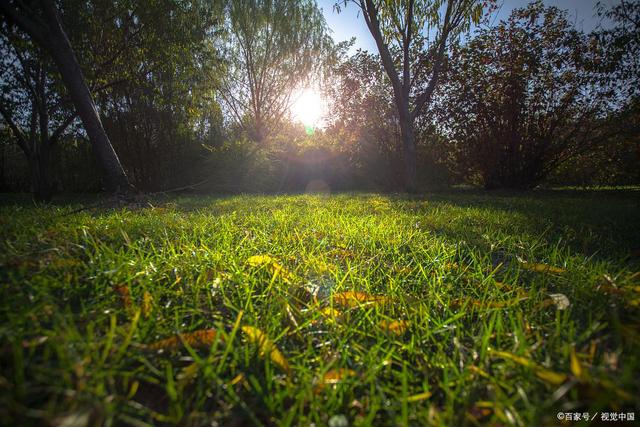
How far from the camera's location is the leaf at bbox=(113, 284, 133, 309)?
88 centimetres

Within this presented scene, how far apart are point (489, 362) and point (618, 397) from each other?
0.24 metres

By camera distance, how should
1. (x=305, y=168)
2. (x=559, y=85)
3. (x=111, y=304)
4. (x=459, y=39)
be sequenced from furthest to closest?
(x=305, y=168), (x=459, y=39), (x=559, y=85), (x=111, y=304)

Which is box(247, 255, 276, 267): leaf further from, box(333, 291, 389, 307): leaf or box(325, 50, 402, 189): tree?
box(325, 50, 402, 189): tree

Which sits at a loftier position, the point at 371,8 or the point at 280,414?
the point at 371,8

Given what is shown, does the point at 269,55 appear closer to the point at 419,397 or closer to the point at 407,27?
the point at 407,27

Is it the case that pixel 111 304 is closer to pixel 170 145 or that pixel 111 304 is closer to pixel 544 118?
pixel 170 145

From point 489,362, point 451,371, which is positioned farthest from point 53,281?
point 489,362

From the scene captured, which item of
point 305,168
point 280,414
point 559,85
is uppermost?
point 559,85

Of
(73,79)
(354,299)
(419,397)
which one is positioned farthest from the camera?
(73,79)

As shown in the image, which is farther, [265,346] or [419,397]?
[265,346]

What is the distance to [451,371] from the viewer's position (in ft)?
2.35

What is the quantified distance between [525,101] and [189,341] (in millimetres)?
10570

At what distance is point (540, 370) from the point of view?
62 cm

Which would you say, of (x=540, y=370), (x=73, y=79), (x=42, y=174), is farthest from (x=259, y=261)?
(x=42, y=174)
